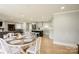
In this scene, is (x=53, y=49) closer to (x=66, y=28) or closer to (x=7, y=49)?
(x=66, y=28)

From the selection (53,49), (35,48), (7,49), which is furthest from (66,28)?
(7,49)

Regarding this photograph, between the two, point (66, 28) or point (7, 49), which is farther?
point (66, 28)

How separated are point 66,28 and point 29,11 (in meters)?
0.83

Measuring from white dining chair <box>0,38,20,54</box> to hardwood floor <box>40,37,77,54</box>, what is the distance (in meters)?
0.50

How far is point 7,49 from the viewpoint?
7.61ft

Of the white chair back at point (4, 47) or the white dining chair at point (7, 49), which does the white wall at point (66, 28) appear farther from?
the white chair back at point (4, 47)

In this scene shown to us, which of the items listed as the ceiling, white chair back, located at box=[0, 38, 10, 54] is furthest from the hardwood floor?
white chair back, located at box=[0, 38, 10, 54]

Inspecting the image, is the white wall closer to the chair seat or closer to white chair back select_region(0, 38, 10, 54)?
the chair seat

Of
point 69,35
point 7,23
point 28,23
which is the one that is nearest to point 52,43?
point 69,35

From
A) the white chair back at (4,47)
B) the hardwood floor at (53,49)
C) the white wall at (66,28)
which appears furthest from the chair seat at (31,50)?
the white wall at (66,28)

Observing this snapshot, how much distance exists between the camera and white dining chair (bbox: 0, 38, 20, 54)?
2.29m

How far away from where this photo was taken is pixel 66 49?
2.35 meters

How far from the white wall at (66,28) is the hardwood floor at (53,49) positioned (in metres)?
0.14
